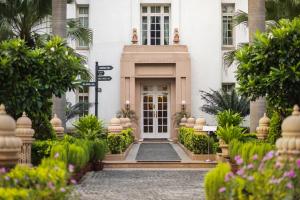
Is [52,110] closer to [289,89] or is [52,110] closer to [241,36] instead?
[289,89]

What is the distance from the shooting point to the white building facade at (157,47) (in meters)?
34.2

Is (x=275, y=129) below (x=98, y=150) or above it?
above

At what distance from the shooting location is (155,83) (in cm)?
3484

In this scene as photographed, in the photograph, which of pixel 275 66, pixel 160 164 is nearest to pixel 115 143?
pixel 160 164

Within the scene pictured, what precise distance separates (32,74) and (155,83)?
797 inches

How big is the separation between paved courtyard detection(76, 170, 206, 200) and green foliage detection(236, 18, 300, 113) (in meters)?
2.60

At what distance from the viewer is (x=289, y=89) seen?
1360 centimetres

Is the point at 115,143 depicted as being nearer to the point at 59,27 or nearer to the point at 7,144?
A: the point at 59,27

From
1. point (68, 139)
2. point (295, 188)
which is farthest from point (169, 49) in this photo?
point (295, 188)

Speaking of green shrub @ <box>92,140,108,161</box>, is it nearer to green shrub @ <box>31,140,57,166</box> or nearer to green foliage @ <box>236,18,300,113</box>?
green shrub @ <box>31,140,57,166</box>

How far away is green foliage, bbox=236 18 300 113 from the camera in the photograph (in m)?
13.4

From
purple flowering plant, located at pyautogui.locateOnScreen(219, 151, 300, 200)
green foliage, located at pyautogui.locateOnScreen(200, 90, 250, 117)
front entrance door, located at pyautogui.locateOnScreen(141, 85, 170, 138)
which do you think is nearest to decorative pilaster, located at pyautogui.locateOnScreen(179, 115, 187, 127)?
green foliage, located at pyautogui.locateOnScreen(200, 90, 250, 117)

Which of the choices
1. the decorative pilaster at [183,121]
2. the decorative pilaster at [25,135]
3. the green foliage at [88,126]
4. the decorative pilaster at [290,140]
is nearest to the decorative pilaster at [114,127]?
the green foliage at [88,126]

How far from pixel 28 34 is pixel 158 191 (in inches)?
447
